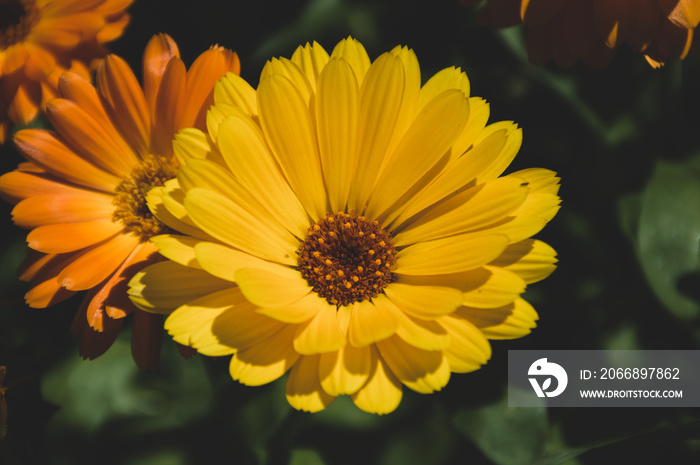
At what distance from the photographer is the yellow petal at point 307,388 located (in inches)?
34.2

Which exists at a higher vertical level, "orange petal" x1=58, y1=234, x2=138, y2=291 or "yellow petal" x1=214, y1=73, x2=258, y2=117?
"yellow petal" x1=214, y1=73, x2=258, y2=117

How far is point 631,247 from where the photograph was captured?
146cm

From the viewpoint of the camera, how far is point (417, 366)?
881mm

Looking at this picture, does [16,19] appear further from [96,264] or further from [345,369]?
[345,369]

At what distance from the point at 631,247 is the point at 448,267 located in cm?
73

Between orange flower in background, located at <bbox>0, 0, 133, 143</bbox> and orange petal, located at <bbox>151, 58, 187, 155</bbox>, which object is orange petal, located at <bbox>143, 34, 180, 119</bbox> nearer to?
orange petal, located at <bbox>151, 58, 187, 155</bbox>

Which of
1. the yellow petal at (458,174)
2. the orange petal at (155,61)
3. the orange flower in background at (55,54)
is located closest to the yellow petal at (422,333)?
the yellow petal at (458,174)

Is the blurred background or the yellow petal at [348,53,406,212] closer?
the yellow petal at [348,53,406,212]

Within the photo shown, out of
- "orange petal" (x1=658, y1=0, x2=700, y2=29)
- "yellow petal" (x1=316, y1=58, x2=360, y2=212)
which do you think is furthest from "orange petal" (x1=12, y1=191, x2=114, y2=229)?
"orange petal" (x1=658, y1=0, x2=700, y2=29)

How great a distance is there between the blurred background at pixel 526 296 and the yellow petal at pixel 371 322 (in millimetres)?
320

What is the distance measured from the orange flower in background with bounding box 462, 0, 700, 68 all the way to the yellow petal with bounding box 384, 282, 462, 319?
22.4 inches

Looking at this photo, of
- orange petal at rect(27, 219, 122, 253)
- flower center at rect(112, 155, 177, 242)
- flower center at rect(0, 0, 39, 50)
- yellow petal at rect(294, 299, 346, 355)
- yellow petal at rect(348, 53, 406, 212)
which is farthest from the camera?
flower center at rect(0, 0, 39, 50)

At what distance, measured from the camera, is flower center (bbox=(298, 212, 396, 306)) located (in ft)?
3.76

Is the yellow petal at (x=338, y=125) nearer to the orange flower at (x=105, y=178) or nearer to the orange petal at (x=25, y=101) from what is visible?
the orange flower at (x=105, y=178)
